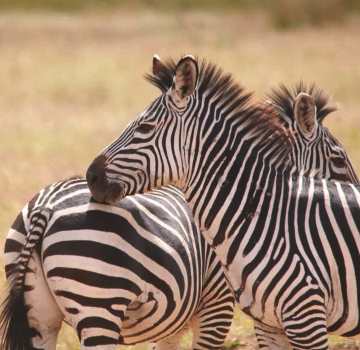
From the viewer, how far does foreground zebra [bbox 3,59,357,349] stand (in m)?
5.63

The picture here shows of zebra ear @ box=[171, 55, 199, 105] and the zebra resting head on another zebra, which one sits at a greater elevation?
zebra ear @ box=[171, 55, 199, 105]

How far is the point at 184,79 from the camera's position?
5875 mm

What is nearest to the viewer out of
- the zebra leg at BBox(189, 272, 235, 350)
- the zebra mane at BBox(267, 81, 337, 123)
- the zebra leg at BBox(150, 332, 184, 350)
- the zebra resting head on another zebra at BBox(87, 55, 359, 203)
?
the zebra resting head on another zebra at BBox(87, 55, 359, 203)

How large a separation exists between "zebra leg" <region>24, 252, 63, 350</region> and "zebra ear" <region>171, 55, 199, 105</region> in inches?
43.8

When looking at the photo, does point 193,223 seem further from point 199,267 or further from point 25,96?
point 25,96

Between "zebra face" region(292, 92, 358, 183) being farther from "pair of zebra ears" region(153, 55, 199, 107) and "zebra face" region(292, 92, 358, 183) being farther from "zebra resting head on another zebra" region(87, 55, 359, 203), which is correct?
"pair of zebra ears" region(153, 55, 199, 107)

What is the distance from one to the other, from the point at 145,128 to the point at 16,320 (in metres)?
1.19

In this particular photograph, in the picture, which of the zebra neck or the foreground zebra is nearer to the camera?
the foreground zebra

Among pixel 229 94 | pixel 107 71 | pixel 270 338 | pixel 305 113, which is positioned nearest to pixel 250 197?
pixel 229 94

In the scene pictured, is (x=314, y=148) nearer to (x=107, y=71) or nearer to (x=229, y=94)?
(x=229, y=94)

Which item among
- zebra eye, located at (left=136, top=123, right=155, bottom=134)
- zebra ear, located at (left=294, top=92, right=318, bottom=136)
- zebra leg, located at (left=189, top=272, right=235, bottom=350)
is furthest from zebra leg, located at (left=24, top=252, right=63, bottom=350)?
zebra ear, located at (left=294, top=92, right=318, bottom=136)

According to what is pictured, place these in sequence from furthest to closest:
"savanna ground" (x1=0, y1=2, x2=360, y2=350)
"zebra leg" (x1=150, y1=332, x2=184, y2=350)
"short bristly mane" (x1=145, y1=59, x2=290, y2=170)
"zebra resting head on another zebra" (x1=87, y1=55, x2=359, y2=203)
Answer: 1. "savanna ground" (x1=0, y1=2, x2=360, y2=350)
2. "zebra leg" (x1=150, y1=332, x2=184, y2=350)
3. "short bristly mane" (x1=145, y1=59, x2=290, y2=170)
4. "zebra resting head on another zebra" (x1=87, y1=55, x2=359, y2=203)

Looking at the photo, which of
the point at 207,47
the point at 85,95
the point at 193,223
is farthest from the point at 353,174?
the point at 207,47

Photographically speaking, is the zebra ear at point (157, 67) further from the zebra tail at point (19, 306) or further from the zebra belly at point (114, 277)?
the zebra tail at point (19, 306)
